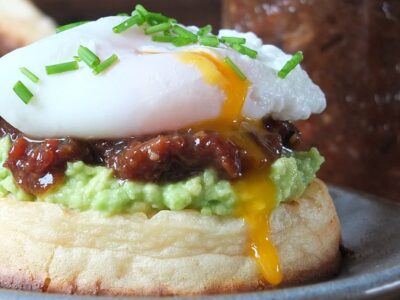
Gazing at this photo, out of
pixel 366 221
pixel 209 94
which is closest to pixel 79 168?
pixel 209 94

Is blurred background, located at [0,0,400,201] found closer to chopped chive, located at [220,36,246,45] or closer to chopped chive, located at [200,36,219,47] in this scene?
chopped chive, located at [220,36,246,45]

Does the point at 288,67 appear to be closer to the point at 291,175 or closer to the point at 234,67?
the point at 234,67

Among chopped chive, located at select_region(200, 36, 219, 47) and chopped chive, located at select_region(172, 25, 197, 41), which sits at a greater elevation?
chopped chive, located at select_region(200, 36, 219, 47)

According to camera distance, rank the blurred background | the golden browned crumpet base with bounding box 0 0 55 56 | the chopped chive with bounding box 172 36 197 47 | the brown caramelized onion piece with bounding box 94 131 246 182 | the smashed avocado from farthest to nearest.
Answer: the golden browned crumpet base with bounding box 0 0 55 56 < the blurred background < the chopped chive with bounding box 172 36 197 47 < the smashed avocado < the brown caramelized onion piece with bounding box 94 131 246 182

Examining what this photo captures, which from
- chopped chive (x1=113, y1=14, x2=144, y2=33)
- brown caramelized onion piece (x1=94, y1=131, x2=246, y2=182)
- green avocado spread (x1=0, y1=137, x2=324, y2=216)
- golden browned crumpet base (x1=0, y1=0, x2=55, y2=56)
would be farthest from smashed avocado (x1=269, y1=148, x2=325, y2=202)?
golden browned crumpet base (x1=0, y1=0, x2=55, y2=56)

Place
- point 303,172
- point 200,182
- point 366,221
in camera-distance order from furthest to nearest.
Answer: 1. point 366,221
2. point 303,172
3. point 200,182

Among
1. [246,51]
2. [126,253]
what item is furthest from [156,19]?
[126,253]

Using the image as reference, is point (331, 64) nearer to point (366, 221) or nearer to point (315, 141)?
point (315, 141)
